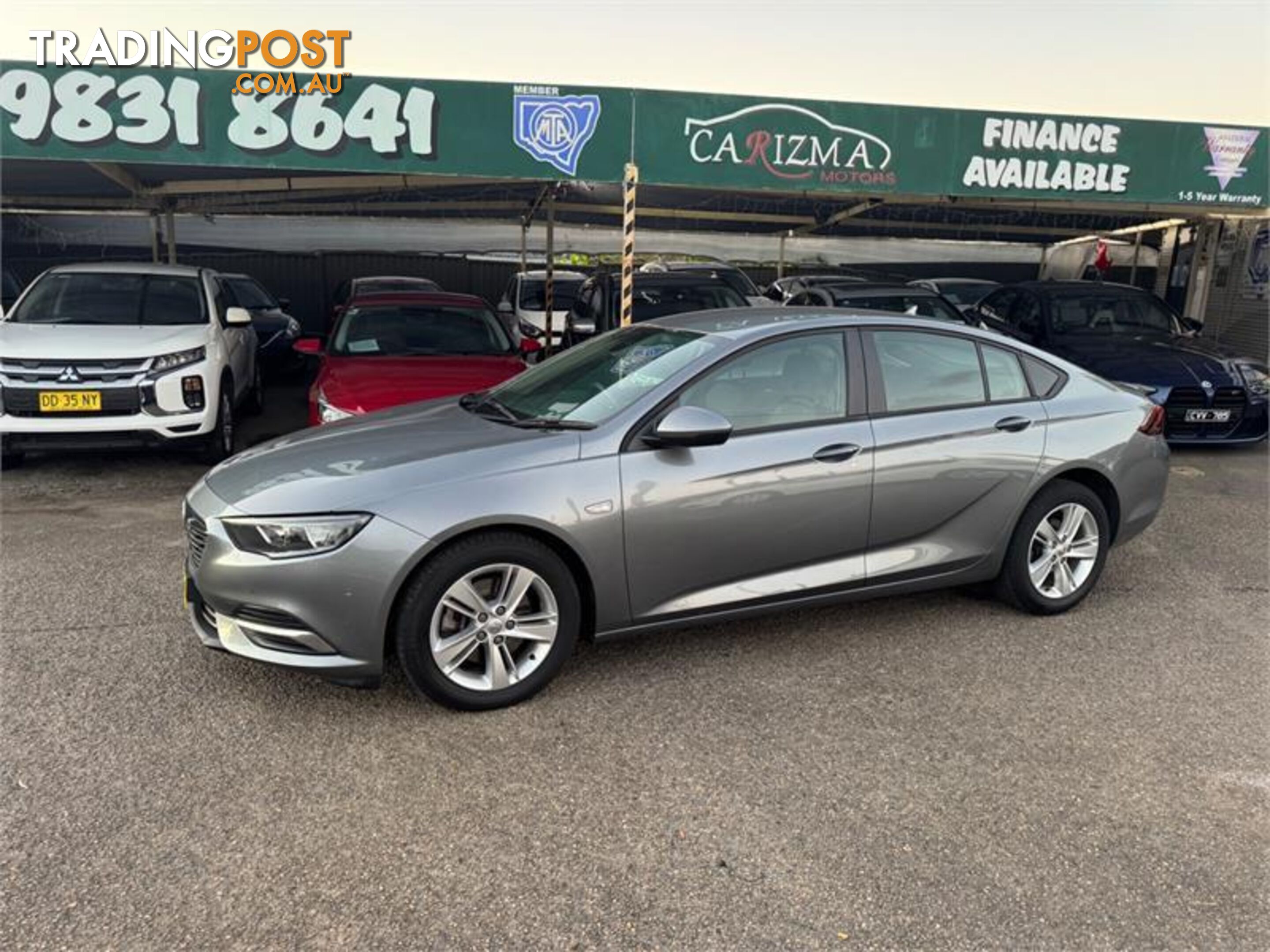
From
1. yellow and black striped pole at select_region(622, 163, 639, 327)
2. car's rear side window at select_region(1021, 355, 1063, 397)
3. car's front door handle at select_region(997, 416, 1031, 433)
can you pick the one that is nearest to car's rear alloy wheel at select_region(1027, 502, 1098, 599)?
car's front door handle at select_region(997, 416, 1031, 433)

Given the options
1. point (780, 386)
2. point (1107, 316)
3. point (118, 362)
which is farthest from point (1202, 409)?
point (118, 362)

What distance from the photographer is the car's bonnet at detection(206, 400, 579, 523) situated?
3.24 metres

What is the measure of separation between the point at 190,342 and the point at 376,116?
2399mm

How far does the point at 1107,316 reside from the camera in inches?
378

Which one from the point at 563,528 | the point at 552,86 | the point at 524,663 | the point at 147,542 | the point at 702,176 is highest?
the point at 552,86

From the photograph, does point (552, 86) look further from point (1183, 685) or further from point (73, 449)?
point (1183, 685)

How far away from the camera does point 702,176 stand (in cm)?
840

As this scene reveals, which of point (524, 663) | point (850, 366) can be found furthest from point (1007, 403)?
point (524, 663)

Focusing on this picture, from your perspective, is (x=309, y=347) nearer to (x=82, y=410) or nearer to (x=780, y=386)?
(x=82, y=410)

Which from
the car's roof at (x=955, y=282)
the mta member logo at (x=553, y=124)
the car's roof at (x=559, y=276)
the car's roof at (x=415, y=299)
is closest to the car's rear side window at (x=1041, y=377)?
the mta member logo at (x=553, y=124)

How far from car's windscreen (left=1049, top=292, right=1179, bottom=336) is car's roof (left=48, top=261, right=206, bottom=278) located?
845 centimetres

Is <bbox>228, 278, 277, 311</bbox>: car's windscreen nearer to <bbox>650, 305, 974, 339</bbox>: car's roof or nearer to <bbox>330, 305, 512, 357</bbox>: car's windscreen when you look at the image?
<bbox>330, 305, 512, 357</bbox>: car's windscreen

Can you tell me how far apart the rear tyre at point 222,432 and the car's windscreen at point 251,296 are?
5.24 meters

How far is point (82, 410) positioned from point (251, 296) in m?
7.01
